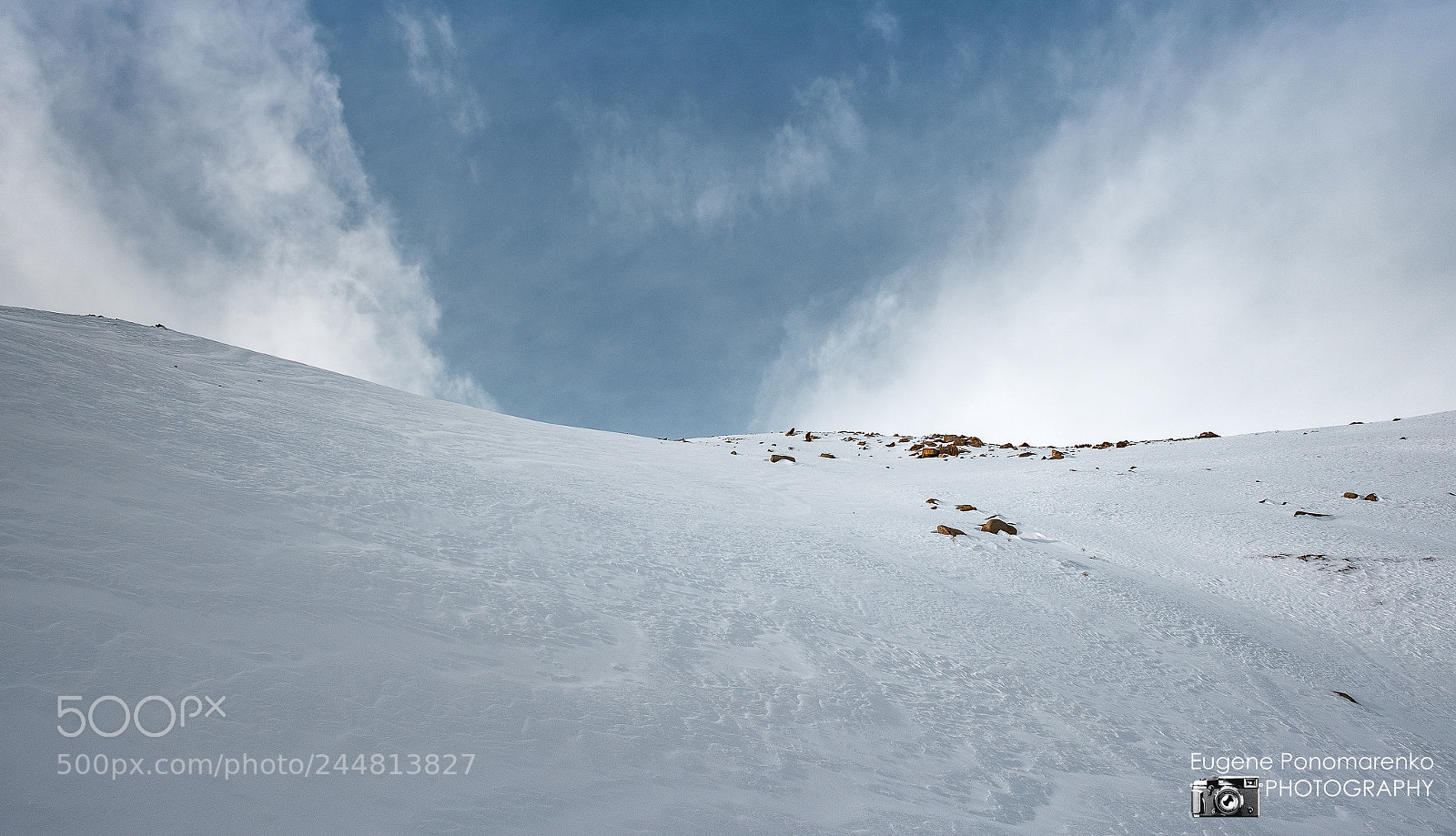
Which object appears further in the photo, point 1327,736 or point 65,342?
point 65,342

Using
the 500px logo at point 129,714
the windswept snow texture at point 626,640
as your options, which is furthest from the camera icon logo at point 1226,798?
the 500px logo at point 129,714

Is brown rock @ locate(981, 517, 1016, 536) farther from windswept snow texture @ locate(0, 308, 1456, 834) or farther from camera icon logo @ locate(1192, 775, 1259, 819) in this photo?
camera icon logo @ locate(1192, 775, 1259, 819)

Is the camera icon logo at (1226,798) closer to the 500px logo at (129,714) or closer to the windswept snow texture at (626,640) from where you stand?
the windswept snow texture at (626,640)

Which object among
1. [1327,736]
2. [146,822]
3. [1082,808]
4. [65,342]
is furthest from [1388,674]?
[65,342]

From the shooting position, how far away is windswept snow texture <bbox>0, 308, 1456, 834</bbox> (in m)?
2.41

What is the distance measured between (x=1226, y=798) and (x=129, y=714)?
537 cm

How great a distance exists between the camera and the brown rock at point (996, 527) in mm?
8250

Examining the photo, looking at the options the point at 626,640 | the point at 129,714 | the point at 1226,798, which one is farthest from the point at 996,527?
the point at 129,714

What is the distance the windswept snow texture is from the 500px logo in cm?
3

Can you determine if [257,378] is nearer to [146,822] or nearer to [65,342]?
[65,342]

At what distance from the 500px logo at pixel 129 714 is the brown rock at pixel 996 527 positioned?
830 centimetres

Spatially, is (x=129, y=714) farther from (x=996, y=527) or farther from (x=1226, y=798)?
(x=996, y=527)

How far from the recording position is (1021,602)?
5969 millimetres

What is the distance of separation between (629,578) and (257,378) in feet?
31.6
